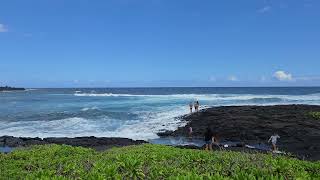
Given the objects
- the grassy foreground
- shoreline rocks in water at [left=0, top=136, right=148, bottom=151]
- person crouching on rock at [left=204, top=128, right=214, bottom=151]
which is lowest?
shoreline rocks in water at [left=0, top=136, right=148, bottom=151]


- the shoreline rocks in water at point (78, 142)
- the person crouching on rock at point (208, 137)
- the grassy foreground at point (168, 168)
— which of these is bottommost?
the shoreline rocks in water at point (78, 142)

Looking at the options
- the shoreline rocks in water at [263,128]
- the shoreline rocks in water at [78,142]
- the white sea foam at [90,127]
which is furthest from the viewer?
the white sea foam at [90,127]

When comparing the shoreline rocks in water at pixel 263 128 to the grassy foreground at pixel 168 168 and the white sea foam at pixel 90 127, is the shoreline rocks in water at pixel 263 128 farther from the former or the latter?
the grassy foreground at pixel 168 168

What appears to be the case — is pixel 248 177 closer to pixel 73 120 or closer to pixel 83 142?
pixel 83 142

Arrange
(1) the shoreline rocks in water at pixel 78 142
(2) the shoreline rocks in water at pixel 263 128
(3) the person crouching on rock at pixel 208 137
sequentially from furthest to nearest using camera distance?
(1) the shoreline rocks in water at pixel 78 142 → (2) the shoreline rocks in water at pixel 263 128 → (3) the person crouching on rock at pixel 208 137

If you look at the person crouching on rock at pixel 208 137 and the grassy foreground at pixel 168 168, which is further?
the person crouching on rock at pixel 208 137

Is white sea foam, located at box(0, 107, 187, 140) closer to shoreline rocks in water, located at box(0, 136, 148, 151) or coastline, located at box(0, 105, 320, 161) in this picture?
coastline, located at box(0, 105, 320, 161)

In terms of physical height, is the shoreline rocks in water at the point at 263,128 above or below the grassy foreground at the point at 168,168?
below

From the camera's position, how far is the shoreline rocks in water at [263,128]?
28.3 m

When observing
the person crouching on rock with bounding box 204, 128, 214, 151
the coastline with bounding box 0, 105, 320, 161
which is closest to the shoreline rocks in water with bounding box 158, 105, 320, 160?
the coastline with bounding box 0, 105, 320, 161

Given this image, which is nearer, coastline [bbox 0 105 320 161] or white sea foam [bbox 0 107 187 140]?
coastline [bbox 0 105 320 161]

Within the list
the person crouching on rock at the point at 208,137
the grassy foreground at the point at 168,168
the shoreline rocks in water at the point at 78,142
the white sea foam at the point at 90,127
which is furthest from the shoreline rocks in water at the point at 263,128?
the grassy foreground at the point at 168,168

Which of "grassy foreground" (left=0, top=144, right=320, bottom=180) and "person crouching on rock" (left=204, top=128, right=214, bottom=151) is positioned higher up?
"grassy foreground" (left=0, top=144, right=320, bottom=180)

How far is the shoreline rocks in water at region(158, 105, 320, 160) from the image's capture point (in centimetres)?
2831
